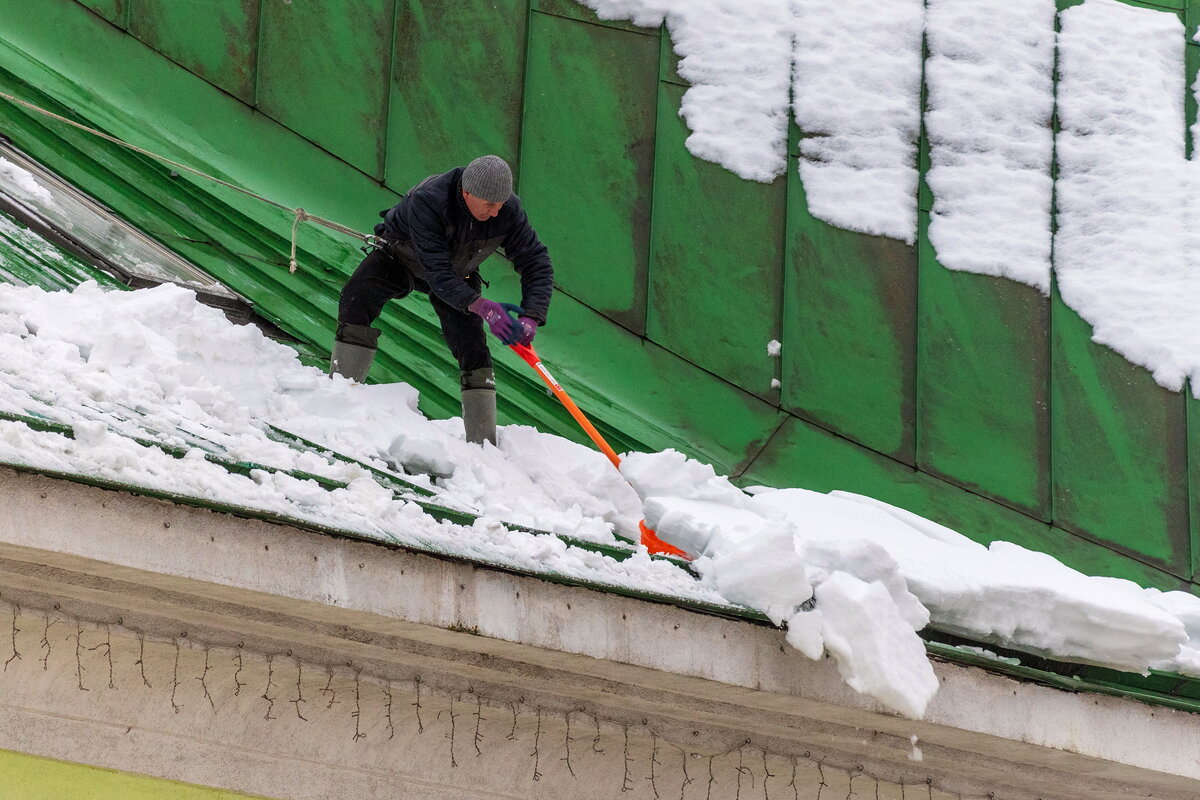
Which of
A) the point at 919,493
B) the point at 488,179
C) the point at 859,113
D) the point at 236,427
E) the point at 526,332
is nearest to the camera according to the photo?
the point at 236,427

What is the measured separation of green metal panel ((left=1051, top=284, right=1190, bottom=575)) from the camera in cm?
671

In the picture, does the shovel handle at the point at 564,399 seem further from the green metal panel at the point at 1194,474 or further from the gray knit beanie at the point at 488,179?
the green metal panel at the point at 1194,474

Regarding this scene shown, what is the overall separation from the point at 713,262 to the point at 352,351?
215 cm

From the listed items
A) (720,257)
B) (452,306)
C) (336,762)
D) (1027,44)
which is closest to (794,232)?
(720,257)

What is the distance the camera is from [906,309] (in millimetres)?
6766

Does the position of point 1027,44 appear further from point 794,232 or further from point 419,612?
point 419,612

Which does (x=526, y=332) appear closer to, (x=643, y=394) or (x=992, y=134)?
(x=643, y=394)

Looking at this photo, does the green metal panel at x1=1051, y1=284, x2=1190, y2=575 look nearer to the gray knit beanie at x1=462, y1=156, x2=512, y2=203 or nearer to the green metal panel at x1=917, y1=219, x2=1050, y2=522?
the green metal panel at x1=917, y1=219, x2=1050, y2=522

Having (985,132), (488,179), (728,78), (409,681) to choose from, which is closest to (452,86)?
(728,78)

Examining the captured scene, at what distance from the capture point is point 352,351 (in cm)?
518

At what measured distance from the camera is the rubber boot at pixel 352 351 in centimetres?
518

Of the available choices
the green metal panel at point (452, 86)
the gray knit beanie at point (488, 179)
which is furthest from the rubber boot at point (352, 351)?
the green metal panel at point (452, 86)

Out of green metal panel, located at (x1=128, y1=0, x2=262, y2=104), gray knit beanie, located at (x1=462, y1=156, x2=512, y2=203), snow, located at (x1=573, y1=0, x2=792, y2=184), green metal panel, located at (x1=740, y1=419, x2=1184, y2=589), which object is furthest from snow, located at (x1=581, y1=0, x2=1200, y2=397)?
gray knit beanie, located at (x1=462, y1=156, x2=512, y2=203)

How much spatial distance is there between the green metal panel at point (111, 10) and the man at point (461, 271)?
195 centimetres
